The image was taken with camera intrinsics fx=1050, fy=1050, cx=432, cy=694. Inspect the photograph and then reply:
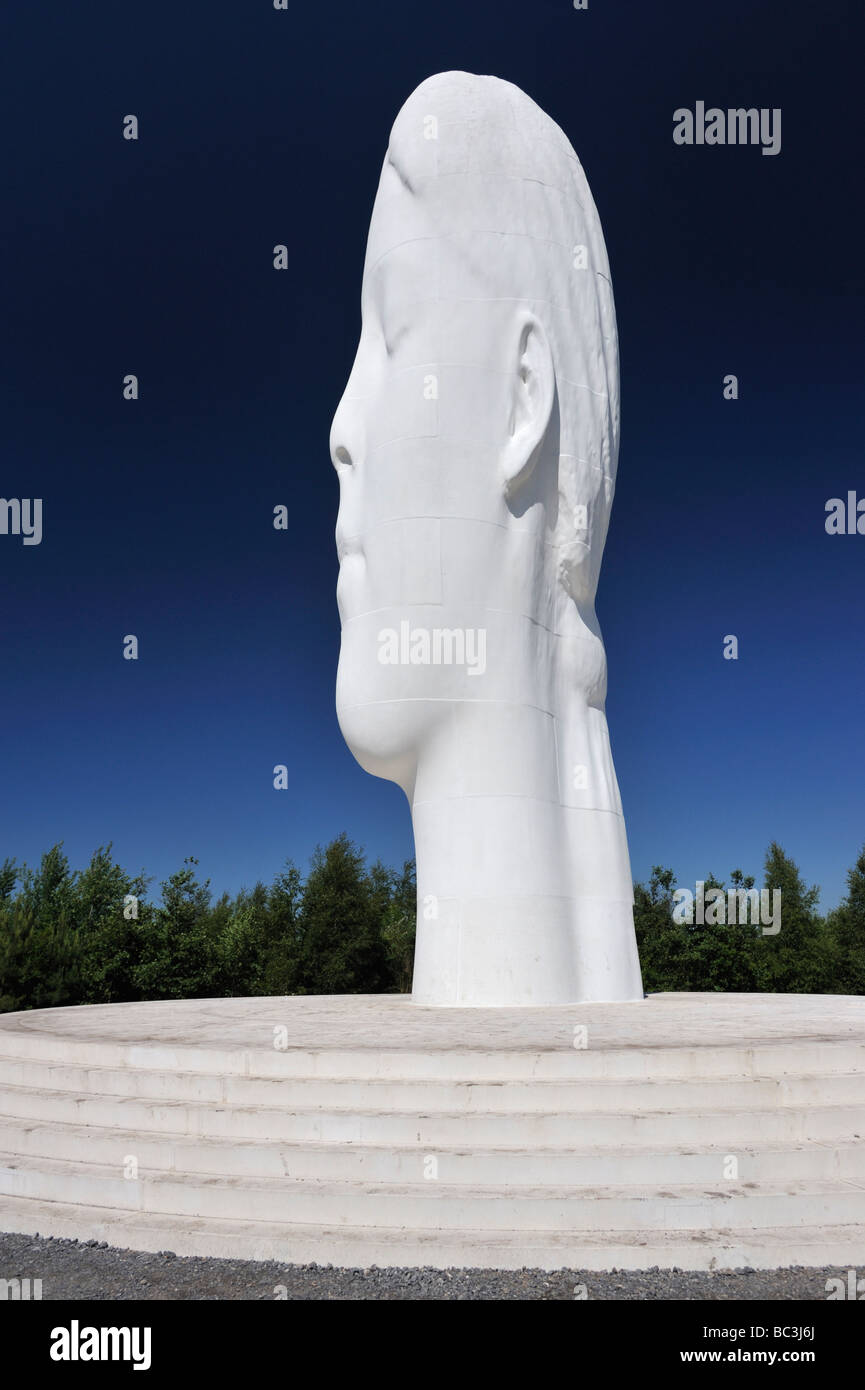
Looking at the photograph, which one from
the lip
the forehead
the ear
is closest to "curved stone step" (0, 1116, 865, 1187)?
the lip

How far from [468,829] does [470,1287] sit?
20.2ft

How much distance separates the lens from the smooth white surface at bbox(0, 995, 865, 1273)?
5480 mm

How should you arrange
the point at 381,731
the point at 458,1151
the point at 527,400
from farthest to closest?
the point at 527,400 → the point at 381,731 → the point at 458,1151

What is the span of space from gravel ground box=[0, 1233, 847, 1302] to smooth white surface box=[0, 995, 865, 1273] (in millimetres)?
78

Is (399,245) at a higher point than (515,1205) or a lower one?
higher

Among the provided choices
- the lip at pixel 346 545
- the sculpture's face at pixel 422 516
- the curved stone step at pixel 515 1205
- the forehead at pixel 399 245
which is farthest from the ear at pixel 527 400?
the curved stone step at pixel 515 1205

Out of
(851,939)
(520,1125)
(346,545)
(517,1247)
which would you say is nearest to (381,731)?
(346,545)

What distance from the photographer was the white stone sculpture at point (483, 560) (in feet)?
36.1

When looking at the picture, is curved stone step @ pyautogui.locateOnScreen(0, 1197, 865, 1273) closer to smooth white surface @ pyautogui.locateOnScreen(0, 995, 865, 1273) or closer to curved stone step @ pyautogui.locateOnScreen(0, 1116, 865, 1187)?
smooth white surface @ pyautogui.locateOnScreen(0, 995, 865, 1273)

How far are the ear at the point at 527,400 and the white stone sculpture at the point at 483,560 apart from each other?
0.02 metres

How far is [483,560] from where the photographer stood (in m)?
11.4

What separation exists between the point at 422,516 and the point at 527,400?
1.89 meters

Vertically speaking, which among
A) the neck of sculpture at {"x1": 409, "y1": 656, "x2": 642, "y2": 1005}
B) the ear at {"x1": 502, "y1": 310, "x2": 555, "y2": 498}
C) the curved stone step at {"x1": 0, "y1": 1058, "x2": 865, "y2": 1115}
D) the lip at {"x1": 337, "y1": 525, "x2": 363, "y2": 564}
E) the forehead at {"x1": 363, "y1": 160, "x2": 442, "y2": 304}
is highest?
the forehead at {"x1": 363, "y1": 160, "x2": 442, "y2": 304}

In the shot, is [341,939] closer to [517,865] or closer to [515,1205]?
[517,865]
